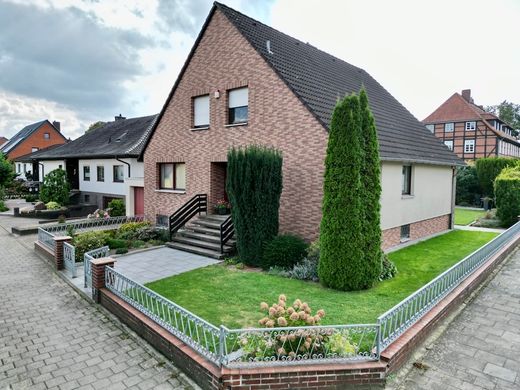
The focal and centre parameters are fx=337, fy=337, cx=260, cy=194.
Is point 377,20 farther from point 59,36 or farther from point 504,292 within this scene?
point 59,36

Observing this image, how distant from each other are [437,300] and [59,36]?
14.7 m

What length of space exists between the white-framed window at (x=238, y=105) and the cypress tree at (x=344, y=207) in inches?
206

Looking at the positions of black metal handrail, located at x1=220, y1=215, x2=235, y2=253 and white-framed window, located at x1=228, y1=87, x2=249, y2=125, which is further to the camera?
white-framed window, located at x1=228, y1=87, x2=249, y2=125

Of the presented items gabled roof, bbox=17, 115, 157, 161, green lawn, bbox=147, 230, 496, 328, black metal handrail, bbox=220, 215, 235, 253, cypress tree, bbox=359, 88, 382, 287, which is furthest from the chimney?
black metal handrail, bbox=220, 215, 235, 253

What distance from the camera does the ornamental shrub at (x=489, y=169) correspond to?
2605 centimetres

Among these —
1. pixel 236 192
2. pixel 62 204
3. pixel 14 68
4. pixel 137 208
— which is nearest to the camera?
pixel 236 192

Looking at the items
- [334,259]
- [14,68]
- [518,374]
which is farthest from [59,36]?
[518,374]

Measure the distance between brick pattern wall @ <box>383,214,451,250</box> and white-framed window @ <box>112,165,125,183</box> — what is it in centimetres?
1708

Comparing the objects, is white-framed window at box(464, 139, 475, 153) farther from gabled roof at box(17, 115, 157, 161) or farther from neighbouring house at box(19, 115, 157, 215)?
neighbouring house at box(19, 115, 157, 215)

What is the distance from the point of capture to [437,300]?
6473mm

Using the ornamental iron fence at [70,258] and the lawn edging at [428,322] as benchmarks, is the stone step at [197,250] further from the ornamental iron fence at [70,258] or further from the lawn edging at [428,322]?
the lawn edging at [428,322]

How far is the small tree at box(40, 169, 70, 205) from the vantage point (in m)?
22.6

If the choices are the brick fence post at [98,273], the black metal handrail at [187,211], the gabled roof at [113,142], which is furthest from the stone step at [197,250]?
the gabled roof at [113,142]

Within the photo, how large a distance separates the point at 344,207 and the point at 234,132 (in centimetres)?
628
